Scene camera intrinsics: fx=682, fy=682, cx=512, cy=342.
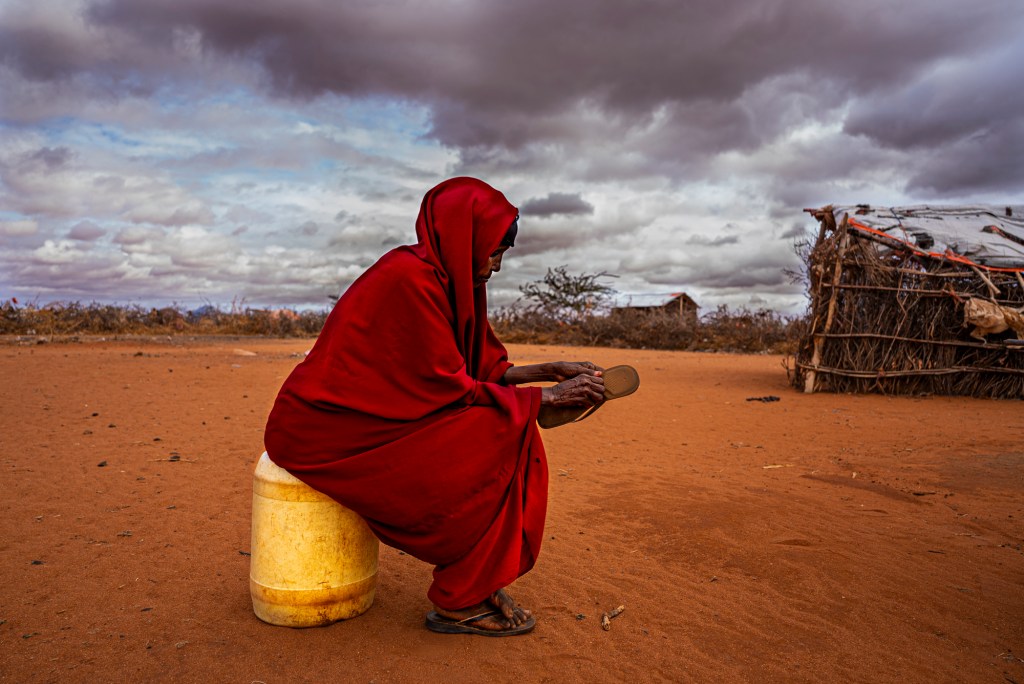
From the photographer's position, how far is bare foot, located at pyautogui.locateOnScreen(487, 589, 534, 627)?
2.85 meters

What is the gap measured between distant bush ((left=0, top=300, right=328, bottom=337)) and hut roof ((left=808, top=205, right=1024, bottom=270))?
15553 millimetres

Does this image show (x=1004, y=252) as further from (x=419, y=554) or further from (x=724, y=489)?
(x=419, y=554)

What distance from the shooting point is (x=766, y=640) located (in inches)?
113

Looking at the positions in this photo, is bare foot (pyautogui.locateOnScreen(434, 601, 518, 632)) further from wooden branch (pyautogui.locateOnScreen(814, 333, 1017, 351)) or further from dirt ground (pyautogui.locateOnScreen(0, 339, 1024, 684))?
wooden branch (pyautogui.locateOnScreen(814, 333, 1017, 351))

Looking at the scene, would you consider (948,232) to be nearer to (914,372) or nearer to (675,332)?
(914,372)

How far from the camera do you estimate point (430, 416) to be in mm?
2600

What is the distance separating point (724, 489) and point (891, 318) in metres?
6.34

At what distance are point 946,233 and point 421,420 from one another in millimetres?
A: 10481

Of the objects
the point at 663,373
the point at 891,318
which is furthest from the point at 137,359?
the point at 891,318

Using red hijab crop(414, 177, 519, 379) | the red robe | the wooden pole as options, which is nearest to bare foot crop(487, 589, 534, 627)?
the red robe

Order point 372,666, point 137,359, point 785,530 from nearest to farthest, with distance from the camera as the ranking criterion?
point 372,666 < point 785,530 < point 137,359

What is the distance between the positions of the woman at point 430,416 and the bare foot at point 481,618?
1 centimetres

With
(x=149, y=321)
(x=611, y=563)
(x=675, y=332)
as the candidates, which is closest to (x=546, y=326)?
(x=675, y=332)

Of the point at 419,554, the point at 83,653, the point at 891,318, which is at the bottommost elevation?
the point at 83,653
